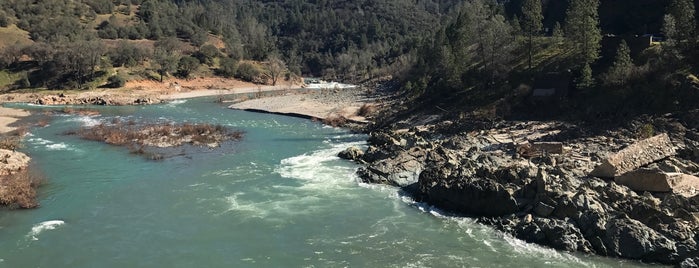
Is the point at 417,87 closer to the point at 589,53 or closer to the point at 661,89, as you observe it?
the point at 589,53

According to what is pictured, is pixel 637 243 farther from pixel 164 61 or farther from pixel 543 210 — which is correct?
pixel 164 61

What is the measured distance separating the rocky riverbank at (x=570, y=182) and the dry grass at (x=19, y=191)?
24404 millimetres

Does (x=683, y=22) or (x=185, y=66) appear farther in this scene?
(x=185, y=66)

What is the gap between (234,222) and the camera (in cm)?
3450

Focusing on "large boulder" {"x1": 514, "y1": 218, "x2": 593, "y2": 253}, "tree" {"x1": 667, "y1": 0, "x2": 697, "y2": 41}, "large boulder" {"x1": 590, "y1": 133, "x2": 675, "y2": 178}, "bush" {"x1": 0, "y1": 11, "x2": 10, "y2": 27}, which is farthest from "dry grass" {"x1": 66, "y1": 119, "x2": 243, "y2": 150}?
"bush" {"x1": 0, "y1": 11, "x2": 10, "y2": 27}

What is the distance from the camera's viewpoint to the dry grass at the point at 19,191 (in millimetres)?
36688

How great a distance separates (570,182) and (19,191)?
37936 millimetres

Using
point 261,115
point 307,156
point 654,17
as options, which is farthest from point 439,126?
point 654,17

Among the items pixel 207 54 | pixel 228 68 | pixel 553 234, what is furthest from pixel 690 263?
pixel 207 54

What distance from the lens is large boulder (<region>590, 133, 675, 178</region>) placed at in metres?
38.3

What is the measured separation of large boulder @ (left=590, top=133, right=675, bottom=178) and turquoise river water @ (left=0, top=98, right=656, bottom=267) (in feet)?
37.8

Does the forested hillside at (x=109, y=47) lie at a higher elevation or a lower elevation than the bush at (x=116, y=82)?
higher

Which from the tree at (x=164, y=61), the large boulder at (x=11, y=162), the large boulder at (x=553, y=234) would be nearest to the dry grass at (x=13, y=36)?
the tree at (x=164, y=61)

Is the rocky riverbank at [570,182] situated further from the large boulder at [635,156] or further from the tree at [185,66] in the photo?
the tree at [185,66]
